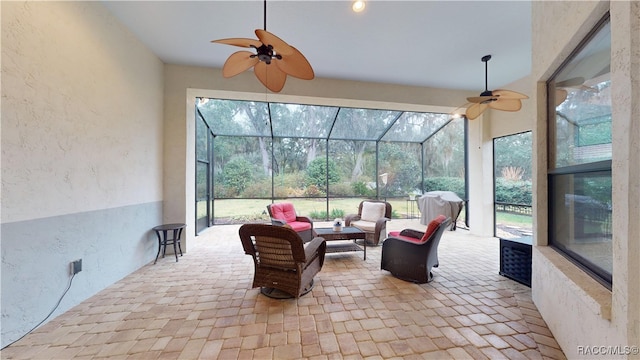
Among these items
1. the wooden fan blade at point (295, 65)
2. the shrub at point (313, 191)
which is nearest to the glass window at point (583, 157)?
the wooden fan blade at point (295, 65)

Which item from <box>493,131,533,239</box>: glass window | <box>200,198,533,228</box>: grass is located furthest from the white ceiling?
<box>200,198,533,228</box>: grass

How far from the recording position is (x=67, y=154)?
2289 mm

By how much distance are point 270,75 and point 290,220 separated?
122 inches

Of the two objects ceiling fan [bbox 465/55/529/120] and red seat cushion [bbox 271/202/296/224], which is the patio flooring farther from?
ceiling fan [bbox 465/55/529/120]

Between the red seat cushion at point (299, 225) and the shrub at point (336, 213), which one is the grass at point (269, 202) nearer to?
the shrub at point (336, 213)

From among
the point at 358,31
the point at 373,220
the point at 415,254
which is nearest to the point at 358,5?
the point at 358,31

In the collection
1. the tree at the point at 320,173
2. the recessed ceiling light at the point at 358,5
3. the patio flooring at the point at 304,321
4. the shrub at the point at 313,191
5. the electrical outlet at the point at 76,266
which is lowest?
the patio flooring at the point at 304,321

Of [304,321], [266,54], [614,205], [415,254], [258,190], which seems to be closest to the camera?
[614,205]

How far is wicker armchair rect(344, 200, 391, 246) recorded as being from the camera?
4.53 metres

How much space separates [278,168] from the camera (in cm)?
666

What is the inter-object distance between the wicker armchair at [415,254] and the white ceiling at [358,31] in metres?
2.46

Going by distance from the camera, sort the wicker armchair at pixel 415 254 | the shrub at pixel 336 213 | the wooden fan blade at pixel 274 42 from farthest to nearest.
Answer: the shrub at pixel 336 213 → the wicker armchair at pixel 415 254 → the wooden fan blade at pixel 274 42

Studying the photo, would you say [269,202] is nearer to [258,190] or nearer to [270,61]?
[258,190]

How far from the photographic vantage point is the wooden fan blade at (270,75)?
7.27 feet
